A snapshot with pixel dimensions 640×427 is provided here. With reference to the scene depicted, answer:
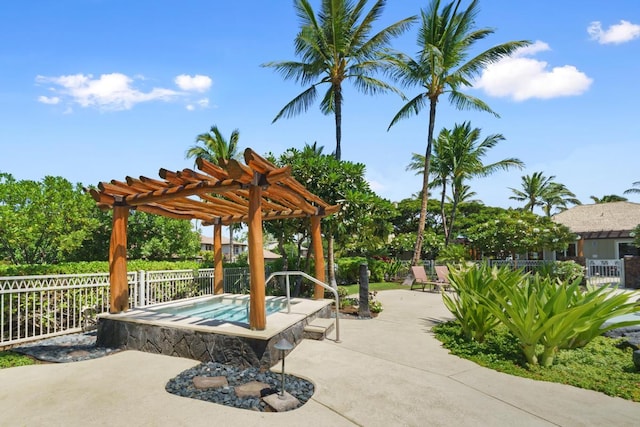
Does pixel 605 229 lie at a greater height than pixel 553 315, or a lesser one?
greater

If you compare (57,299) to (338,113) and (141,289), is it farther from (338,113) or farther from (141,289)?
(338,113)

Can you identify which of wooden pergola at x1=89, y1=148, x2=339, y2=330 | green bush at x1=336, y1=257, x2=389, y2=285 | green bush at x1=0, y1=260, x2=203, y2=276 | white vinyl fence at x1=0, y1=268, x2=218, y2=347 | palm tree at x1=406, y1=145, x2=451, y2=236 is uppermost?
palm tree at x1=406, y1=145, x2=451, y2=236

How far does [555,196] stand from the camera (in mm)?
43656

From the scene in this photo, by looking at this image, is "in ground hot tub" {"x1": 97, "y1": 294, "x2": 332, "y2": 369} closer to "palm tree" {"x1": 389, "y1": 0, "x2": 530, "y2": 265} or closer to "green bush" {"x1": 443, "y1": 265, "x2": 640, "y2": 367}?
"green bush" {"x1": 443, "y1": 265, "x2": 640, "y2": 367}

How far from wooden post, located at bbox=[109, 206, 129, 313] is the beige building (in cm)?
2499

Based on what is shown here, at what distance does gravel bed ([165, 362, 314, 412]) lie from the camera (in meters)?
4.21

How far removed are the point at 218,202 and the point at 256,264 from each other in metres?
3.33

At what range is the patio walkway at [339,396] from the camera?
3777 mm

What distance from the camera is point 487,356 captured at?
6055mm

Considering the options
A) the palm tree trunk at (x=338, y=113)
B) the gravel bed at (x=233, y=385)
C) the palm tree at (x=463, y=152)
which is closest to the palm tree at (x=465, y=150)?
the palm tree at (x=463, y=152)

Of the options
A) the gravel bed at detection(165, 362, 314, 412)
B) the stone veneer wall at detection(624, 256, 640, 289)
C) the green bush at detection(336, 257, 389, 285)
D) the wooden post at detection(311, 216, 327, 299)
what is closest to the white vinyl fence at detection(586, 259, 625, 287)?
the stone veneer wall at detection(624, 256, 640, 289)

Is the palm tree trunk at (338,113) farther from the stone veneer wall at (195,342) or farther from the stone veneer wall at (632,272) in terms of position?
the stone veneer wall at (632,272)

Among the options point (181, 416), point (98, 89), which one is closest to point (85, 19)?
point (98, 89)

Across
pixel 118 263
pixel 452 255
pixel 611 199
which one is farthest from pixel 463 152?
pixel 611 199
